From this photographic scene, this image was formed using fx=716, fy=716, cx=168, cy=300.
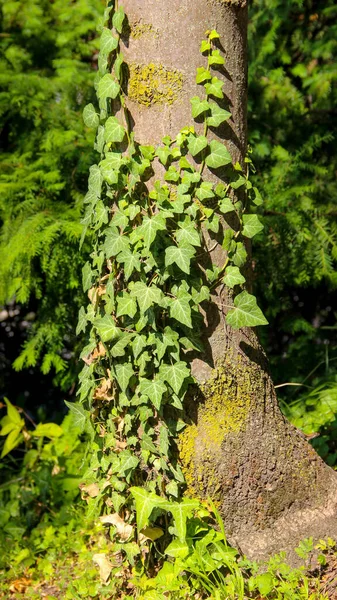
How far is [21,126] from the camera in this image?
4.85 metres

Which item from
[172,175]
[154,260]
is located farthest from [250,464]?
[172,175]

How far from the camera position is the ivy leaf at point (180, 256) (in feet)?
8.87

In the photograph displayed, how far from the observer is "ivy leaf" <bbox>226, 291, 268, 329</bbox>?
289cm

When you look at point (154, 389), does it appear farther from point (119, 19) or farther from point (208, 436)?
point (119, 19)

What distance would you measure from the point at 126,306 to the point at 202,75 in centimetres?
94

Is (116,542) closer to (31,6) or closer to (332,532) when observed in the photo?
(332,532)

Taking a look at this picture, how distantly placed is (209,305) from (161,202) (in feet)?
1.52

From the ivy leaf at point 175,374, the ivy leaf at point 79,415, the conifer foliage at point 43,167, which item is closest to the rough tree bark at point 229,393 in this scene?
the ivy leaf at point 175,374

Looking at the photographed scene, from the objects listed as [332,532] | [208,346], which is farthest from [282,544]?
[208,346]

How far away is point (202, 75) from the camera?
2760 millimetres

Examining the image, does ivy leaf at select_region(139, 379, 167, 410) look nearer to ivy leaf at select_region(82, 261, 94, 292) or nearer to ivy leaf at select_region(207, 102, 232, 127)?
ivy leaf at select_region(82, 261, 94, 292)

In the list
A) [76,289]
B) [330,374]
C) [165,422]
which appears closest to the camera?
[165,422]

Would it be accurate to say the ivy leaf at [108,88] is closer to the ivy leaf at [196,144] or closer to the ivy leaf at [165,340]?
the ivy leaf at [196,144]

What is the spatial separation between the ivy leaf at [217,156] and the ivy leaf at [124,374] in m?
0.87
